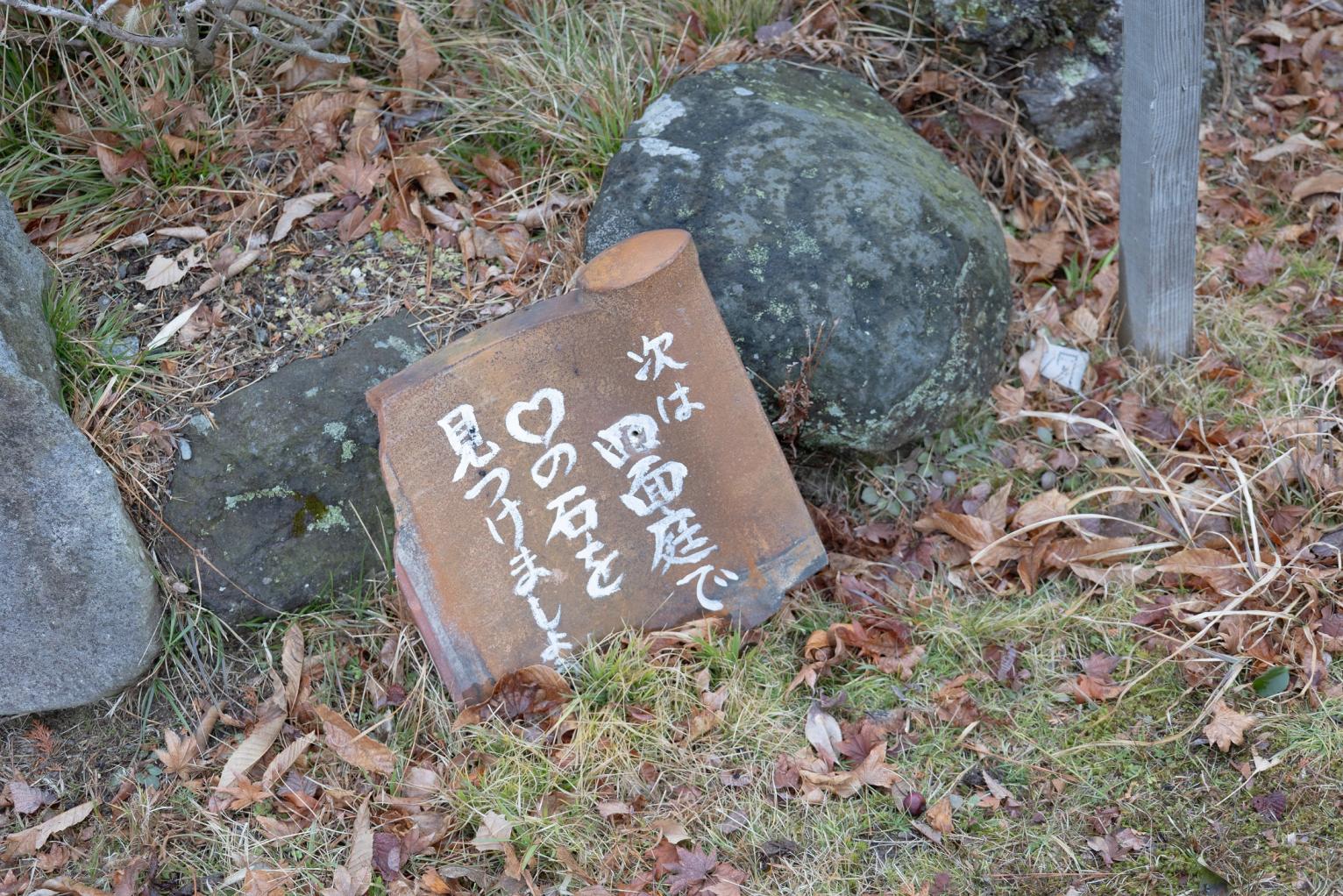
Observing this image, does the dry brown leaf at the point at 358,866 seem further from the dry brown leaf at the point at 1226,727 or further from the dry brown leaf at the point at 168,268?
the dry brown leaf at the point at 1226,727

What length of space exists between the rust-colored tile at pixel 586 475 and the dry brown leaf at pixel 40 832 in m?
0.97

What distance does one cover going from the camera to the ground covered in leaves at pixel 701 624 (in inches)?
98.5

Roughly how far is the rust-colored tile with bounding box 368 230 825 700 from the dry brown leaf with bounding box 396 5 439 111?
1.37m

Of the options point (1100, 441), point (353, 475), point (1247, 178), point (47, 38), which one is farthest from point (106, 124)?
point (1247, 178)

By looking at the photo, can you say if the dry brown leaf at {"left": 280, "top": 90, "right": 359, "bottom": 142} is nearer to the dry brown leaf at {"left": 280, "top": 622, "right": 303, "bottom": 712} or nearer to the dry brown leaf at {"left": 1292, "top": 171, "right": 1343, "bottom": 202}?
the dry brown leaf at {"left": 280, "top": 622, "right": 303, "bottom": 712}

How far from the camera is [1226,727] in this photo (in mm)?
2561

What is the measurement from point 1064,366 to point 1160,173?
2.12ft

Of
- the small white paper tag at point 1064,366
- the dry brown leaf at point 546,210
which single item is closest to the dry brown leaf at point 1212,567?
the small white paper tag at point 1064,366

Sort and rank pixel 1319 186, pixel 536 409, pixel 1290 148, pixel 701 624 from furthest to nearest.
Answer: pixel 1290 148 → pixel 1319 186 → pixel 701 624 → pixel 536 409

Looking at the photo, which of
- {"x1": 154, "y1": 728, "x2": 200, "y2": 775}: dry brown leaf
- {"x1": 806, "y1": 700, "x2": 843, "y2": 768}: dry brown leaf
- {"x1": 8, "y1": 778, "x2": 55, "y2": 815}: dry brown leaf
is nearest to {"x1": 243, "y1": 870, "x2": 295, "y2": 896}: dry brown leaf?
{"x1": 154, "y1": 728, "x2": 200, "y2": 775}: dry brown leaf

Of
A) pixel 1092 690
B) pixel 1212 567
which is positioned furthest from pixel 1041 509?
pixel 1092 690

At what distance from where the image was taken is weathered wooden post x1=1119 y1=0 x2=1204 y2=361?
2.89 metres

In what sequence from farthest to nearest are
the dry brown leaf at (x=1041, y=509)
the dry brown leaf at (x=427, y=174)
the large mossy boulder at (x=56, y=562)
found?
the dry brown leaf at (x=427, y=174), the dry brown leaf at (x=1041, y=509), the large mossy boulder at (x=56, y=562)

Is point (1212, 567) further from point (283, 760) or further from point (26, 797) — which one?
point (26, 797)
